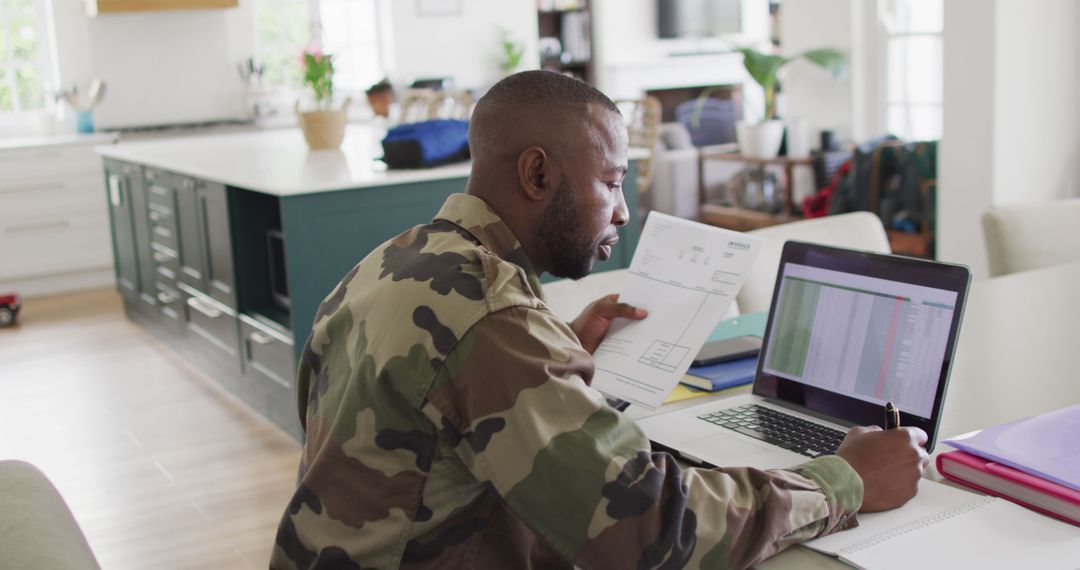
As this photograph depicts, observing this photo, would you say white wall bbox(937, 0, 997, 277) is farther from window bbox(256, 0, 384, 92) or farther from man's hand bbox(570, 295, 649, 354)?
window bbox(256, 0, 384, 92)

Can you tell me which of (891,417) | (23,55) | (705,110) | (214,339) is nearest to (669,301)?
(891,417)

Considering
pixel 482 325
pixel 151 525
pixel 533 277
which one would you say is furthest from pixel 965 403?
pixel 151 525

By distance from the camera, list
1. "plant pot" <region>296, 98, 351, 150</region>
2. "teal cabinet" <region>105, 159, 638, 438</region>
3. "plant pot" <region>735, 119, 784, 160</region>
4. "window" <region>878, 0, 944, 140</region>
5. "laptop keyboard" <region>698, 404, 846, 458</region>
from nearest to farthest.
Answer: "laptop keyboard" <region>698, 404, 846, 458</region>
"teal cabinet" <region>105, 159, 638, 438</region>
"plant pot" <region>296, 98, 351, 150</region>
"window" <region>878, 0, 944, 140</region>
"plant pot" <region>735, 119, 784, 160</region>

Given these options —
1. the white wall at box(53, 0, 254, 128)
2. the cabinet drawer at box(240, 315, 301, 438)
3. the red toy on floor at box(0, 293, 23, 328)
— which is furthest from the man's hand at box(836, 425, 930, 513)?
the white wall at box(53, 0, 254, 128)

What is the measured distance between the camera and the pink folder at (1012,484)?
116 centimetres

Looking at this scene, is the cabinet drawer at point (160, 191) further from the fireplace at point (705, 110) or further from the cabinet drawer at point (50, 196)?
the fireplace at point (705, 110)

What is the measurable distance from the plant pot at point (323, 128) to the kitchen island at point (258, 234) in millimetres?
72

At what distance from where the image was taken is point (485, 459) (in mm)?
1082

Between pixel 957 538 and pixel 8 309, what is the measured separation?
5.57 m

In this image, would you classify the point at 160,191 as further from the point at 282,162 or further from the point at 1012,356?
the point at 1012,356

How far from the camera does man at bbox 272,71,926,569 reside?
1.06 meters

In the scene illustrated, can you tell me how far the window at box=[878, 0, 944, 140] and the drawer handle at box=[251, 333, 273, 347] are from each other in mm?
3461

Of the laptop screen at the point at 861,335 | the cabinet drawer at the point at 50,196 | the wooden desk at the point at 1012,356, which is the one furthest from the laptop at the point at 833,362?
the cabinet drawer at the point at 50,196

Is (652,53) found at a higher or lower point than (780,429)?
higher
